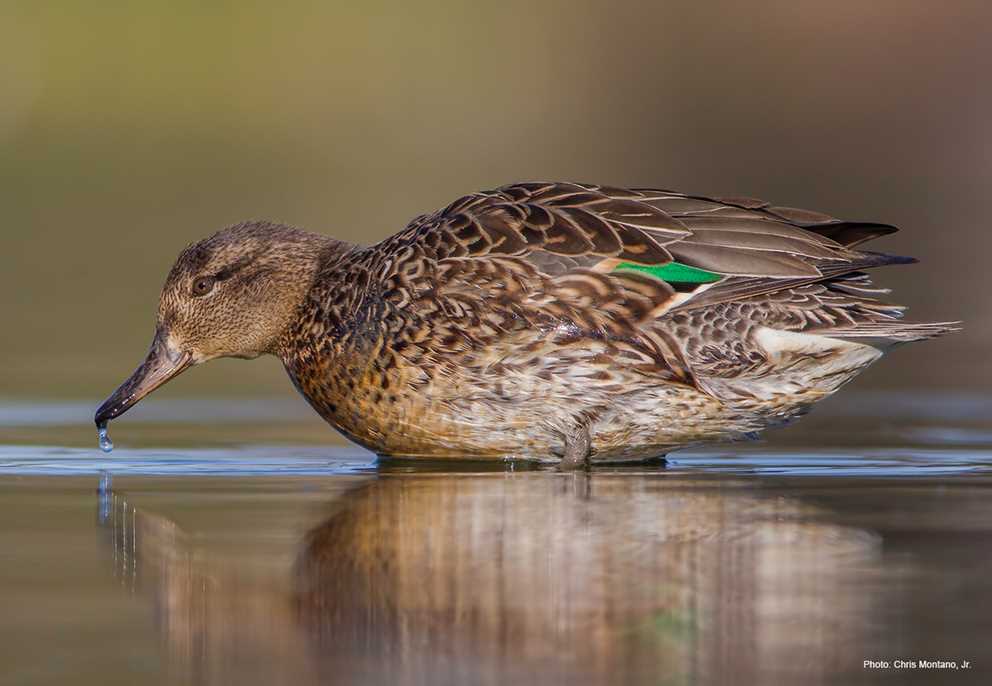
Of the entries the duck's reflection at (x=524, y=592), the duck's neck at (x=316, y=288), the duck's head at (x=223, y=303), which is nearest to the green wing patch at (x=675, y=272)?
the duck's reflection at (x=524, y=592)

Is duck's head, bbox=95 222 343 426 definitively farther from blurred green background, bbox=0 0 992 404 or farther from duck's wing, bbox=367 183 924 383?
blurred green background, bbox=0 0 992 404

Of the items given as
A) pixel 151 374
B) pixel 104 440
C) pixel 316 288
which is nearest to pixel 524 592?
pixel 104 440

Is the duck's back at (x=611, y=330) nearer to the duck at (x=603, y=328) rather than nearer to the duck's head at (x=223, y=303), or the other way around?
the duck at (x=603, y=328)

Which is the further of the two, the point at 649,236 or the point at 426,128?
the point at 426,128

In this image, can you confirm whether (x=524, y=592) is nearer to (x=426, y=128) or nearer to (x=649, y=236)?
(x=649, y=236)

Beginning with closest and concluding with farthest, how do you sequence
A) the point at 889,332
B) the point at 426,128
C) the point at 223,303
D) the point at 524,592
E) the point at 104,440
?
the point at 524,592 → the point at 889,332 → the point at 104,440 → the point at 223,303 → the point at 426,128

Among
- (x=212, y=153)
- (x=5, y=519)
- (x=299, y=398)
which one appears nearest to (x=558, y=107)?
(x=212, y=153)

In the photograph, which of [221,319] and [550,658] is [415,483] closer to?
[221,319]
